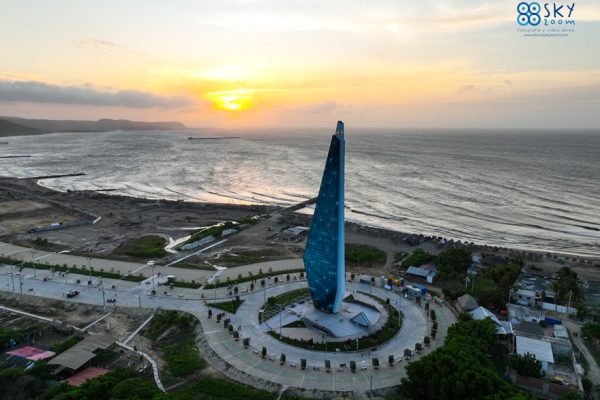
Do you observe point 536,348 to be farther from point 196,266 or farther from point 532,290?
point 196,266

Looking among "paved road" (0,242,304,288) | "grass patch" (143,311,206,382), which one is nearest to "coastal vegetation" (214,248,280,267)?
"paved road" (0,242,304,288)

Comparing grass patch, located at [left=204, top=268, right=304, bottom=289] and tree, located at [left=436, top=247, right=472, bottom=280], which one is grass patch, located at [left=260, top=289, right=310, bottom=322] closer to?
grass patch, located at [left=204, top=268, right=304, bottom=289]

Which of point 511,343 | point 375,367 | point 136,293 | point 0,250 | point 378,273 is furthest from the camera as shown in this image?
point 0,250

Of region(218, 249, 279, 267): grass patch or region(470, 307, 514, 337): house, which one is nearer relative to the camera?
region(470, 307, 514, 337): house

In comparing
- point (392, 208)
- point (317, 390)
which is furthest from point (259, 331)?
point (392, 208)

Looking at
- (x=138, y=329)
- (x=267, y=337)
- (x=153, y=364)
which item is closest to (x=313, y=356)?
(x=267, y=337)

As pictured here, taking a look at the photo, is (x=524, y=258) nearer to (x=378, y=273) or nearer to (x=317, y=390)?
(x=378, y=273)
